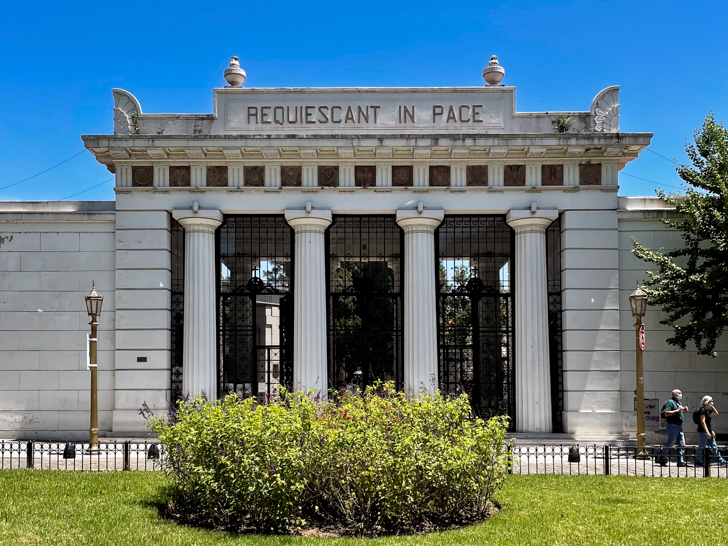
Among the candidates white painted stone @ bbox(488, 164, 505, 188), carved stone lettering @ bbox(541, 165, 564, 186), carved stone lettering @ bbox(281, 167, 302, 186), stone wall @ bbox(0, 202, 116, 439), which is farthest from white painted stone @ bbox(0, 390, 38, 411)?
carved stone lettering @ bbox(541, 165, 564, 186)

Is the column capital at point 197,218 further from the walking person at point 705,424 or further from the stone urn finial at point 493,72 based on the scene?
the walking person at point 705,424

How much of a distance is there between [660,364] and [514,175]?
709 cm

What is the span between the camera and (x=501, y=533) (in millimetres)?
10875

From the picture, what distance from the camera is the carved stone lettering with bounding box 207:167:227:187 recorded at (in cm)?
2261

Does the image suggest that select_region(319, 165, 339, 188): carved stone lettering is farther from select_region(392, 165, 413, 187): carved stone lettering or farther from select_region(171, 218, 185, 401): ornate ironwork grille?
select_region(171, 218, 185, 401): ornate ironwork grille

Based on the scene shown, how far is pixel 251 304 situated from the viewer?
2362 cm

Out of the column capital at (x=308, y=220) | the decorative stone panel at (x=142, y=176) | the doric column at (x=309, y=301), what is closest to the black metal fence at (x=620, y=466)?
the doric column at (x=309, y=301)

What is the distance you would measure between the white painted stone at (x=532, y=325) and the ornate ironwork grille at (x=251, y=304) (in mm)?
7011

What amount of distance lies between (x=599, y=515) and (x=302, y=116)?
48.5 feet

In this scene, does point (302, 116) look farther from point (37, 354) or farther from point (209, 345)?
point (37, 354)

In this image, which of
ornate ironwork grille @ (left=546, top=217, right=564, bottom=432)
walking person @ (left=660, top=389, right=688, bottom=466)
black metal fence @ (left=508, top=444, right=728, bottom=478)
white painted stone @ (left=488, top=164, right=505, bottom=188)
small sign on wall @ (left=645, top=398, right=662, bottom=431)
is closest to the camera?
black metal fence @ (left=508, top=444, right=728, bottom=478)

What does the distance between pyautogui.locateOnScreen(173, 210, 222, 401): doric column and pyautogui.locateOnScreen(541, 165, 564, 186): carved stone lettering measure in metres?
9.84

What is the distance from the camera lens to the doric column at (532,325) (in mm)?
22031

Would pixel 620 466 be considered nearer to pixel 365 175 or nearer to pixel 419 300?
pixel 419 300
